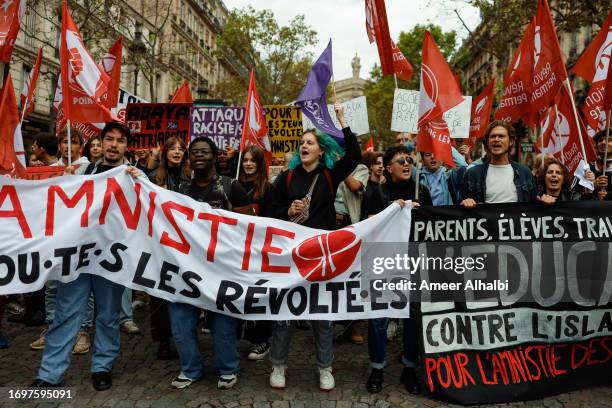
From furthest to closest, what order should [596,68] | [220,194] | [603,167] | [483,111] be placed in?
[483,111] < [596,68] < [603,167] < [220,194]

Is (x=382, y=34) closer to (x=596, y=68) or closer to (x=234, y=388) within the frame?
(x=596, y=68)

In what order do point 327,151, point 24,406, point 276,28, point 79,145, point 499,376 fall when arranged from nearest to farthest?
point 24,406 < point 499,376 < point 327,151 < point 79,145 < point 276,28

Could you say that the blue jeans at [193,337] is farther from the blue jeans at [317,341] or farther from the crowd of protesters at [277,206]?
the blue jeans at [317,341]

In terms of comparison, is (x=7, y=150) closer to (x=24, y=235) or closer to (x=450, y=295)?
(x=24, y=235)

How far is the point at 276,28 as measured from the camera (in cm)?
3108

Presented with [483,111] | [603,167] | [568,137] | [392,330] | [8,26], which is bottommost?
[392,330]

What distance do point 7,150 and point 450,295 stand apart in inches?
143

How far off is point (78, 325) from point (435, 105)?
11.2 feet

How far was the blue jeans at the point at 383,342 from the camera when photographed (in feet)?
12.9

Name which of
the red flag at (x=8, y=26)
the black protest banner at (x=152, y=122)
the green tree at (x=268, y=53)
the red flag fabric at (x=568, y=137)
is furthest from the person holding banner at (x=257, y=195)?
the green tree at (x=268, y=53)

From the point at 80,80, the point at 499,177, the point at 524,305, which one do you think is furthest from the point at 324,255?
the point at 80,80

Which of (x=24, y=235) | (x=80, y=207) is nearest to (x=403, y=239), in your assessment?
(x=80, y=207)

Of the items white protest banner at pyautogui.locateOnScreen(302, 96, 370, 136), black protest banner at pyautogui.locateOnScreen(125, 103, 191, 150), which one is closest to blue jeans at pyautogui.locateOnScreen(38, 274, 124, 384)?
black protest banner at pyautogui.locateOnScreen(125, 103, 191, 150)

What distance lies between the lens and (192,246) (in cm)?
394
